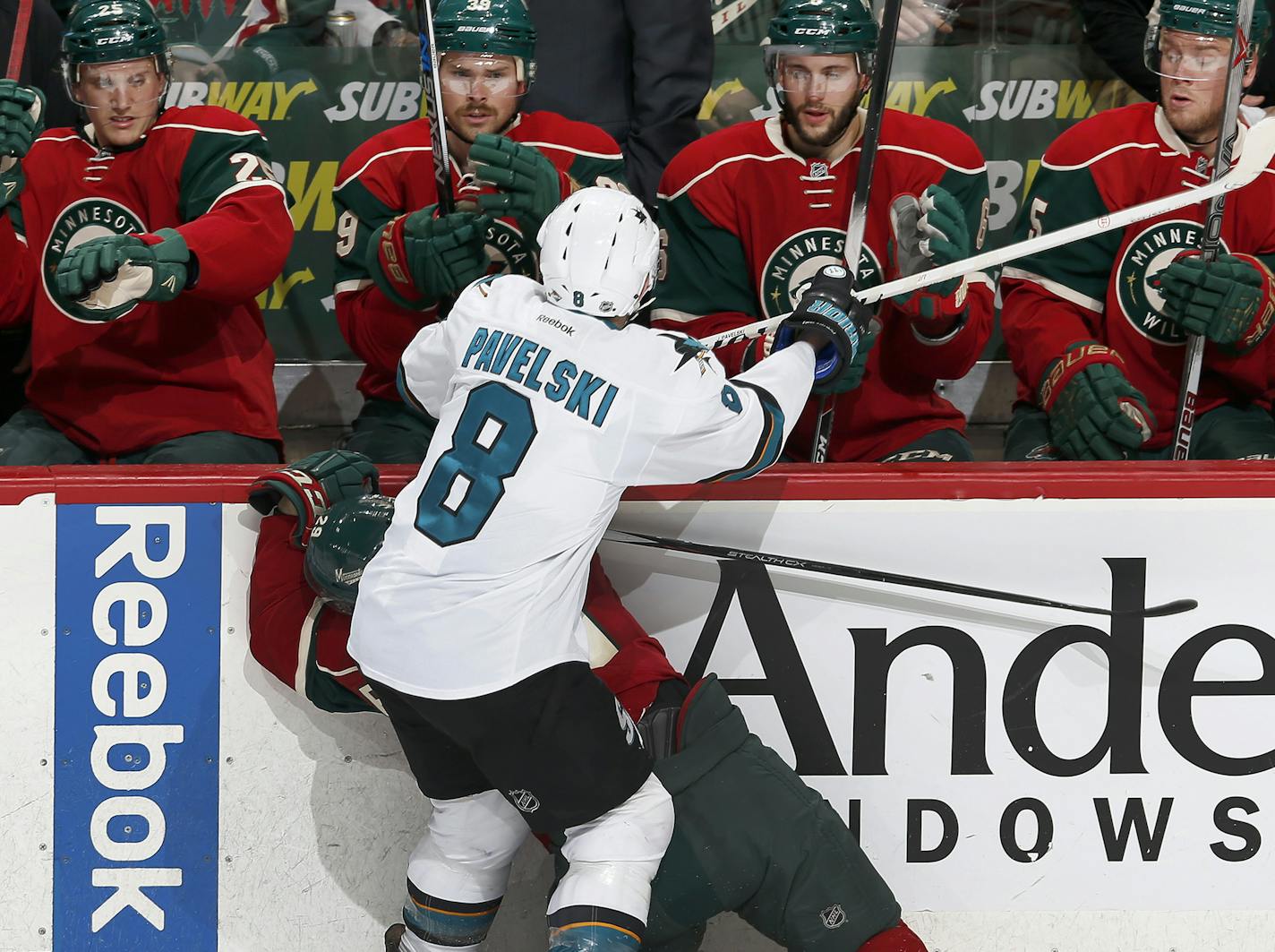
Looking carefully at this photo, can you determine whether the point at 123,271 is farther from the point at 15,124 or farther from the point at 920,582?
the point at 920,582

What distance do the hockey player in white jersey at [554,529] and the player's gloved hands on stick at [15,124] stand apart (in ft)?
3.51

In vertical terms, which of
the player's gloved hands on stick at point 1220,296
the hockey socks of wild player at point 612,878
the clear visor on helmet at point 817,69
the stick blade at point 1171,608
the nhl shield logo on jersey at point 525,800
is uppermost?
the clear visor on helmet at point 817,69

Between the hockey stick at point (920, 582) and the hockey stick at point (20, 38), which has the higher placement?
the hockey stick at point (20, 38)

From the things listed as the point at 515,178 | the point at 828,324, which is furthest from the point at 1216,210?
the point at 515,178

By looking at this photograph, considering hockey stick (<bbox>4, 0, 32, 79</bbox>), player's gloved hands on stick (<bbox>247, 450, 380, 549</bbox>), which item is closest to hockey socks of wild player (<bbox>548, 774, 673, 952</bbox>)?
player's gloved hands on stick (<bbox>247, 450, 380, 549</bbox>)

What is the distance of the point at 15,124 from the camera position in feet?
8.86

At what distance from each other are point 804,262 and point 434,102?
2.28ft

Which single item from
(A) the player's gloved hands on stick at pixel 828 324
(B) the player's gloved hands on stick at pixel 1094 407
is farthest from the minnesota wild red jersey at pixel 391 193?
(B) the player's gloved hands on stick at pixel 1094 407

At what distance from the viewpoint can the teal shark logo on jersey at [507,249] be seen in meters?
2.88

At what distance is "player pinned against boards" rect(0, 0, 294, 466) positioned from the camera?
280 cm

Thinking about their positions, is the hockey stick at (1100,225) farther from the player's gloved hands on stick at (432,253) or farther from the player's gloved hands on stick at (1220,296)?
the player's gloved hands on stick at (432,253)

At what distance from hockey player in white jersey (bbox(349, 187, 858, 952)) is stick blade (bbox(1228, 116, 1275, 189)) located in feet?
2.85

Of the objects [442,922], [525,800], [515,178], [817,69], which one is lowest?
A: [442,922]

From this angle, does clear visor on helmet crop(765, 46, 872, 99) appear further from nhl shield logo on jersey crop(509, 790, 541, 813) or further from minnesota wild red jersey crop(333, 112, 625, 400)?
nhl shield logo on jersey crop(509, 790, 541, 813)
